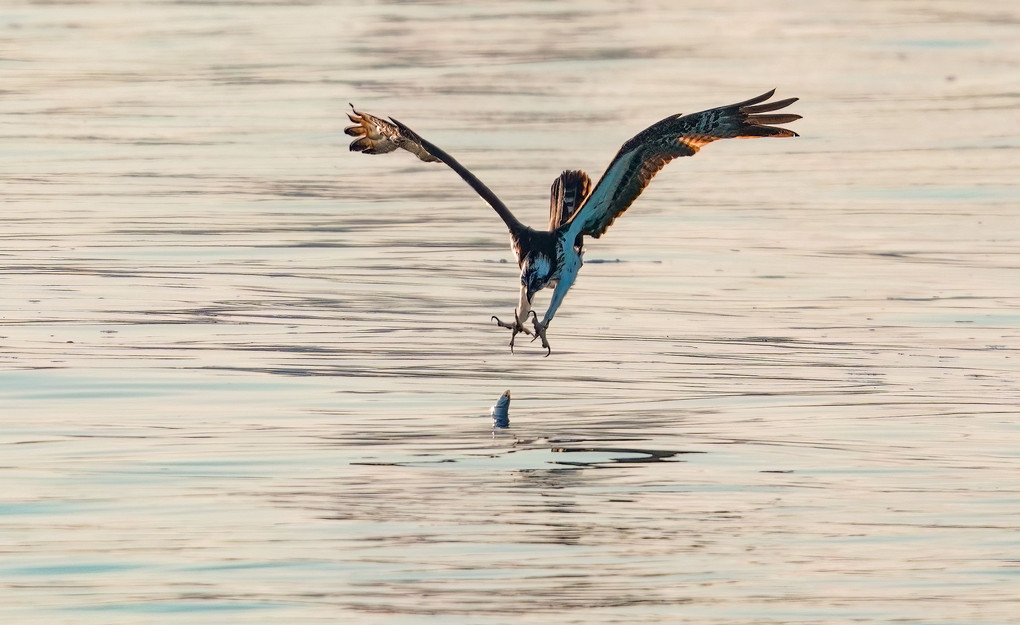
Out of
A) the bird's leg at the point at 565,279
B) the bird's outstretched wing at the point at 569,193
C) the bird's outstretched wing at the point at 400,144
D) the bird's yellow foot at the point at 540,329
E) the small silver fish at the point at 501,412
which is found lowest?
the small silver fish at the point at 501,412

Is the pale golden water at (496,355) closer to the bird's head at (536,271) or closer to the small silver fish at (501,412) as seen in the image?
the small silver fish at (501,412)

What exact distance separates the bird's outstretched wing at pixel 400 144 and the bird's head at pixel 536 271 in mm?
308

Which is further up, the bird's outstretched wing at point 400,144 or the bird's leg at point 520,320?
the bird's outstretched wing at point 400,144

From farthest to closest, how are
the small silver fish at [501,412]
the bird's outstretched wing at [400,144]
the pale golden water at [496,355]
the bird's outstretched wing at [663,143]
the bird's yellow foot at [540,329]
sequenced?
the bird's outstretched wing at [400,144] → the bird's yellow foot at [540,329] → the bird's outstretched wing at [663,143] → the small silver fish at [501,412] → the pale golden water at [496,355]

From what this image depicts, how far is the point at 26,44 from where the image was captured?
927 inches

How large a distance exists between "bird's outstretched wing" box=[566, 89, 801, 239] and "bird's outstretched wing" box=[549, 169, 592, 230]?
31 centimetres

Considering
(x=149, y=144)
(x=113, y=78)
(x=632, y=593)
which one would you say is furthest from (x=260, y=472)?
(x=113, y=78)

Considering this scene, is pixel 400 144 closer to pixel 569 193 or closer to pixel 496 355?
pixel 569 193

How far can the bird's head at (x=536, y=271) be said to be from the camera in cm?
1127

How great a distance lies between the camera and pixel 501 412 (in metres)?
10.1

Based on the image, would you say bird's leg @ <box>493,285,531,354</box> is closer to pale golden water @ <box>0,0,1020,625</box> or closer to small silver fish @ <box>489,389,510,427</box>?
pale golden water @ <box>0,0,1020,625</box>

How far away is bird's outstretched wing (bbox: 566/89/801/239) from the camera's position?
10.7 m

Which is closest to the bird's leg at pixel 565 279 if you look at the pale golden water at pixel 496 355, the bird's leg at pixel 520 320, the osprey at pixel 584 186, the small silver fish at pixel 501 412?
the osprey at pixel 584 186

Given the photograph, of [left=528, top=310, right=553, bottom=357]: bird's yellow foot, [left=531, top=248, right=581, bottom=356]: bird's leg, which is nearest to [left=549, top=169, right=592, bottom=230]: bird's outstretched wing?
[left=531, top=248, right=581, bottom=356]: bird's leg
